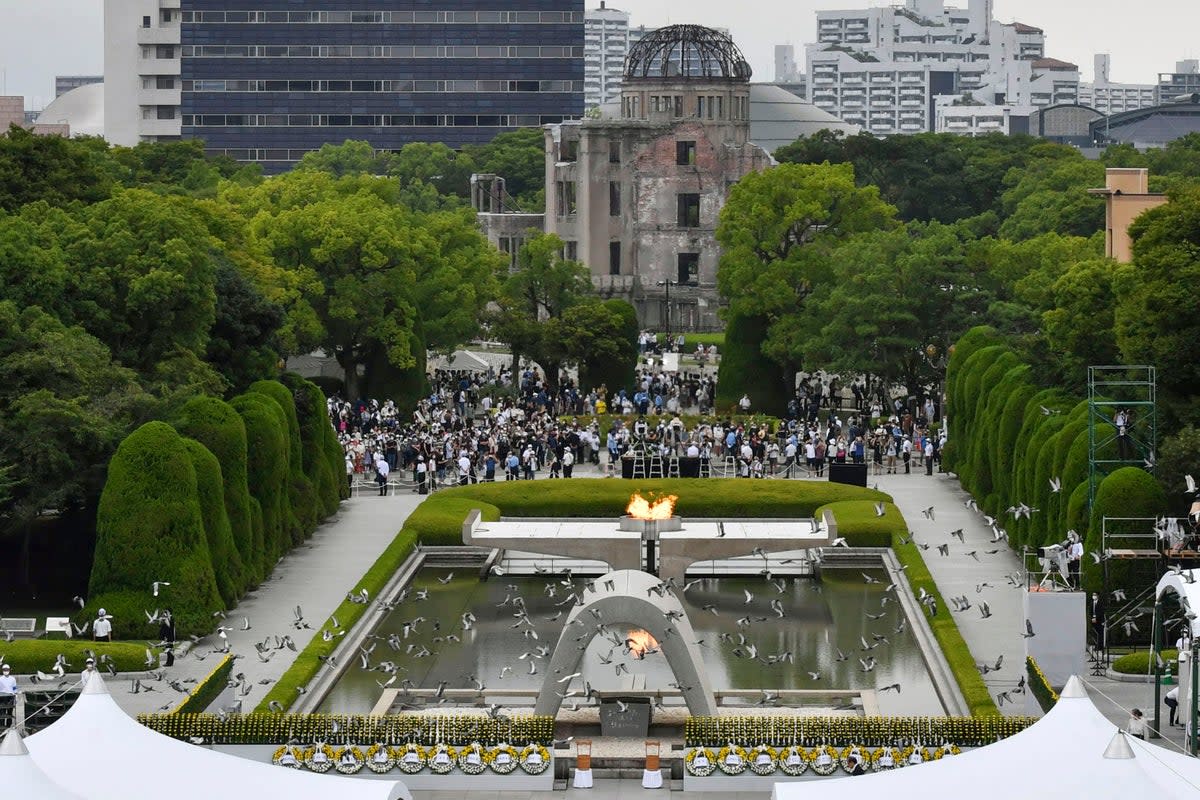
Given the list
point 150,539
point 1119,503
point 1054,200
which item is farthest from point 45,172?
point 1054,200

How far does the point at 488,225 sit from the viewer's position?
136m

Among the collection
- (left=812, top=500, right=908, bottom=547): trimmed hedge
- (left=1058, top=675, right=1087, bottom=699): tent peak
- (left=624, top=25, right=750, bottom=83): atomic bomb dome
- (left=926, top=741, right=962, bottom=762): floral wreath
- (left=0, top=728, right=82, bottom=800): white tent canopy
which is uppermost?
(left=624, top=25, right=750, bottom=83): atomic bomb dome

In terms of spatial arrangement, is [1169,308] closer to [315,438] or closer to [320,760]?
[315,438]

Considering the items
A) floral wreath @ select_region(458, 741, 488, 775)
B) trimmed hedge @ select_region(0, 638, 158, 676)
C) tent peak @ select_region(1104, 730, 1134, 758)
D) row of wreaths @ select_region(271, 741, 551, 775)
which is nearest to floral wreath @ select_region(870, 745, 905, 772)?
row of wreaths @ select_region(271, 741, 551, 775)

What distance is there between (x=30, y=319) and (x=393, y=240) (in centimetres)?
3169

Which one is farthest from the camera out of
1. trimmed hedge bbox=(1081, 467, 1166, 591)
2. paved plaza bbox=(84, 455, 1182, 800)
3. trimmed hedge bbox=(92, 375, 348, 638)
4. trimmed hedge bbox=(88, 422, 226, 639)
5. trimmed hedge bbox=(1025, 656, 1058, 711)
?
trimmed hedge bbox=(92, 375, 348, 638)

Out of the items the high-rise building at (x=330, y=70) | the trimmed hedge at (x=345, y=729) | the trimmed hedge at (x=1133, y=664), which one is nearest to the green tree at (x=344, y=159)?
the high-rise building at (x=330, y=70)

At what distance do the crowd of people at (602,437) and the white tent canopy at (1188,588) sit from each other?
106ft

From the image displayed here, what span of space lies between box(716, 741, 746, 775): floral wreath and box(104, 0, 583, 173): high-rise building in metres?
153

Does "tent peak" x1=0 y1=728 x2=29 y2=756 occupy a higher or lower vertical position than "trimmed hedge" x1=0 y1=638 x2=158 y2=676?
higher

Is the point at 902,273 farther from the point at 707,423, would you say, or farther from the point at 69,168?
the point at 69,168

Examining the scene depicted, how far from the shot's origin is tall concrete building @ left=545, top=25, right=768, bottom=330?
124188 millimetres

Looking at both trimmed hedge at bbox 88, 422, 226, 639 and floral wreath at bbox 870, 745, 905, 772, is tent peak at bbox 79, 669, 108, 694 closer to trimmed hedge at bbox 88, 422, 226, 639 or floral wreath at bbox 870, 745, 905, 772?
floral wreath at bbox 870, 745, 905, 772

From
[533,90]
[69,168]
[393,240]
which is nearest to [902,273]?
[393,240]
